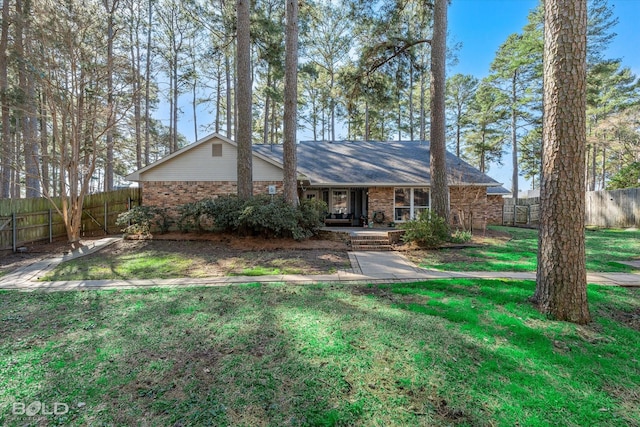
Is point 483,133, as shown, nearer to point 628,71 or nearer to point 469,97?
point 469,97

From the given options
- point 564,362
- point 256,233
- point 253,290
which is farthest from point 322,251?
point 564,362

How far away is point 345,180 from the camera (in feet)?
44.4

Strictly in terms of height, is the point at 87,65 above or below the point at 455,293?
above

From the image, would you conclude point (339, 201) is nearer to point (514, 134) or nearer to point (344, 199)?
point (344, 199)

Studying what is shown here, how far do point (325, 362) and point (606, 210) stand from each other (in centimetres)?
1962

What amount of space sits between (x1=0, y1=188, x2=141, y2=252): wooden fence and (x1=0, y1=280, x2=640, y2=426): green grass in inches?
267

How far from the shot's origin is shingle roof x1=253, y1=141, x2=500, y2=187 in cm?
1341

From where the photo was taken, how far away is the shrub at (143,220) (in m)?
10.1

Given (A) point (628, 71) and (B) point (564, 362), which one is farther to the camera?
(A) point (628, 71)

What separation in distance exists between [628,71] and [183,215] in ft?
105

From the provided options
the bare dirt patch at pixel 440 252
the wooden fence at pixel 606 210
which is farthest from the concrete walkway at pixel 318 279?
the wooden fence at pixel 606 210

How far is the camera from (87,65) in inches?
336

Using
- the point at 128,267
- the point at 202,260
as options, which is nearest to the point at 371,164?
the point at 202,260

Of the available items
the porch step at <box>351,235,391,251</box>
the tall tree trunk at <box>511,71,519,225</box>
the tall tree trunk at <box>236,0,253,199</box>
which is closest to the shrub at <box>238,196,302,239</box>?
the tall tree trunk at <box>236,0,253,199</box>
